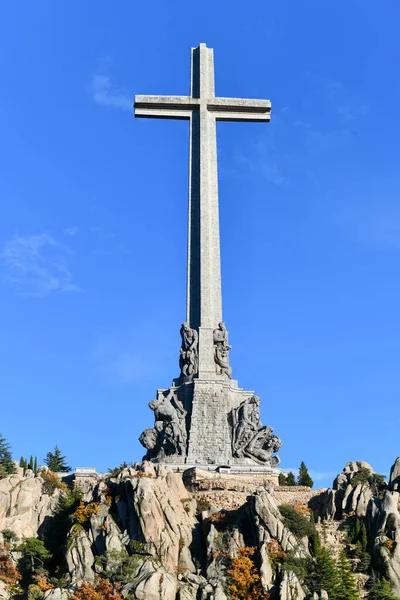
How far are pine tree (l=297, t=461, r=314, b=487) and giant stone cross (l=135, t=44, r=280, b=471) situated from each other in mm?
2318

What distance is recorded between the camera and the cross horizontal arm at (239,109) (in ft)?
233

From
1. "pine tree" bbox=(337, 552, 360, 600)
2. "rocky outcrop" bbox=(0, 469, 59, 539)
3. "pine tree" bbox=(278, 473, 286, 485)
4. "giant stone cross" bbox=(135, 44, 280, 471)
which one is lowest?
"pine tree" bbox=(337, 552, 360, 600)

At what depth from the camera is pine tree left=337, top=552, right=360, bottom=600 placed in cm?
4809

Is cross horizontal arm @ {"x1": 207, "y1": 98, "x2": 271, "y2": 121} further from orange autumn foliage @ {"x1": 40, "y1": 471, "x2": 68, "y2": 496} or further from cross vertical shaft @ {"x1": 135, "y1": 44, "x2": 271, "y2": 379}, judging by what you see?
orange autumn foliage @ {"x1": 40, "y1": 471, "x2": 68, "y2": 496}

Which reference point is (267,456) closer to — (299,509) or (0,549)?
(299,509)

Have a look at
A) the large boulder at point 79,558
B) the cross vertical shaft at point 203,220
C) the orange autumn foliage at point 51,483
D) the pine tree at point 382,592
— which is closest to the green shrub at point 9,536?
the large boulder at point 79,558

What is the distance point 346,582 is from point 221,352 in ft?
59.8

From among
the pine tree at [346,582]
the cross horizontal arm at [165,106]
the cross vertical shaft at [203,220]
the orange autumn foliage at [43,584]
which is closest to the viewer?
the pine tree at [346,582]

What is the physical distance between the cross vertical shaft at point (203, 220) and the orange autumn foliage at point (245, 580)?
16022 mm

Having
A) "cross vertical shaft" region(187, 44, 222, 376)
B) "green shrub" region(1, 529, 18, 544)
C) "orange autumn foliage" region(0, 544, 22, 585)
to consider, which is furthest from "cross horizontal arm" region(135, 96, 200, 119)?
"orange autumn foliage" region(0, 544, 22, 585)

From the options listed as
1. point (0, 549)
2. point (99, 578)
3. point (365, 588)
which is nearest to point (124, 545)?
point (99, 578)

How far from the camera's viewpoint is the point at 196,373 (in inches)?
2502

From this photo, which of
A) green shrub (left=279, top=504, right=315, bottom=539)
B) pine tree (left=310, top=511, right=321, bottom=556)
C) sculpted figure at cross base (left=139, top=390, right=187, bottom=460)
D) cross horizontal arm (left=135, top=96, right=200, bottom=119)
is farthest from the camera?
cross horizontal arm (left=135, top=96, right=200, bottom=119)

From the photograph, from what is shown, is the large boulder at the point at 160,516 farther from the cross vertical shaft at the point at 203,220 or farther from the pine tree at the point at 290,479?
the cross vertical shaft at the point at 203,220
